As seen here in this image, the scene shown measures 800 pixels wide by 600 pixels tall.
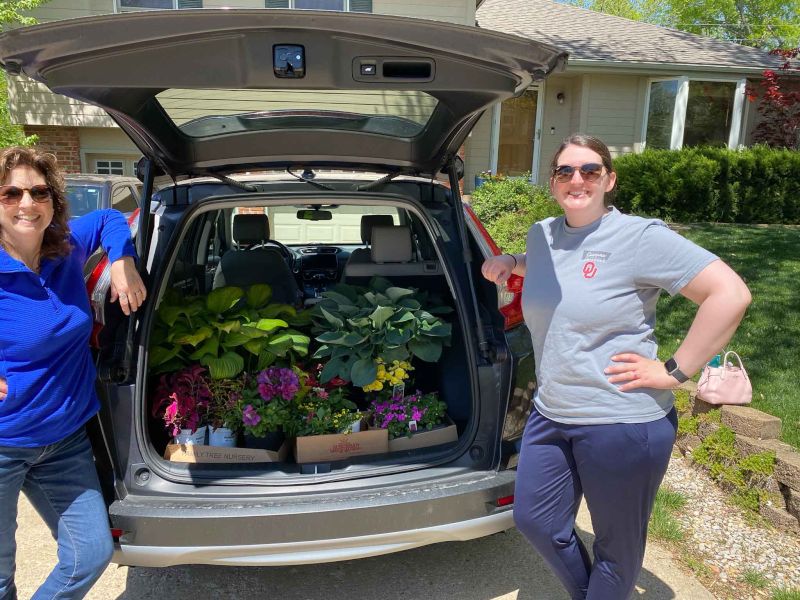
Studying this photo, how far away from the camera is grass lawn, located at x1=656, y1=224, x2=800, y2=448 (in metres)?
3.76

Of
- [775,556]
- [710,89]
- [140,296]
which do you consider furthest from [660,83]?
[140,296]

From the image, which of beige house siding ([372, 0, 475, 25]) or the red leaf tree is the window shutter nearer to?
beige house siding ([372, 0, 475, 25])

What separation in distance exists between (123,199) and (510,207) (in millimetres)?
5157

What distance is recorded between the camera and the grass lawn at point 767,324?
3756 millimetres

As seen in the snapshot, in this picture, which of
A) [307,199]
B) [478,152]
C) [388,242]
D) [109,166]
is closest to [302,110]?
[307,199]

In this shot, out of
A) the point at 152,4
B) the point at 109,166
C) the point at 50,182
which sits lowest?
the point at 109,166

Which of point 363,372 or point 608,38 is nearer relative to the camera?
point 363,372

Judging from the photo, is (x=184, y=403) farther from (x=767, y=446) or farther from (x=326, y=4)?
(x=326, y=4)

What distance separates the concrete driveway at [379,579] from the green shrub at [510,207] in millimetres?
5813

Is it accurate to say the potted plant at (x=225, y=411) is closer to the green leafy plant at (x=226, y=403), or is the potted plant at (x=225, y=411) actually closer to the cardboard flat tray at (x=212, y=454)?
the green leafy plant at (x=226, y=403)

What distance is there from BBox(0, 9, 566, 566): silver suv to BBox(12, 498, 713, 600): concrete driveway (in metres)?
0.51

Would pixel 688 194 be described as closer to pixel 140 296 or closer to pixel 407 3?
pixel 407 3

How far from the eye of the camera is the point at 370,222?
162 inches

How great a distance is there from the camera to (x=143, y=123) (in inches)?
95.0
